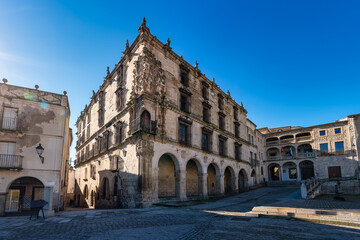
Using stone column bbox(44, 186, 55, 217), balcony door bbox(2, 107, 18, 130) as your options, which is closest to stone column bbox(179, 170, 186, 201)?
stone column bbox(44, 186, 55, 217)

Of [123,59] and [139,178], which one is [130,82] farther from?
[139,178]

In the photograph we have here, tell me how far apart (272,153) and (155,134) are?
3857 cm

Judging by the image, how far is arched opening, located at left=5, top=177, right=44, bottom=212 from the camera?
17641mm

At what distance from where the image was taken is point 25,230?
8.05 meters

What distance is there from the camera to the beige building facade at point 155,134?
59.5ft

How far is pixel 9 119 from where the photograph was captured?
15703 mm

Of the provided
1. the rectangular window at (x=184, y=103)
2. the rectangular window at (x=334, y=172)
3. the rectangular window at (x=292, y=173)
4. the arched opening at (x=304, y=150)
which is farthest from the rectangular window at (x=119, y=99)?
the rectangular window at (x=292, y=173)

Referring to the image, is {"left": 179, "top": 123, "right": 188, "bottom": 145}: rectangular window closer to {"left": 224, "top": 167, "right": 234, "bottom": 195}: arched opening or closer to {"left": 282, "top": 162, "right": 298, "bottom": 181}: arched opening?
{"left": 224, "top": 167, "right": 234, "bottom": 195}: arched opening

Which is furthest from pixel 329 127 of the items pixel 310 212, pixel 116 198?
pixel 116 198

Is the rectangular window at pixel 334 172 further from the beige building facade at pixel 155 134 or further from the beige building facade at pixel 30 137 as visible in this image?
the beige building facade at pixel 30 137

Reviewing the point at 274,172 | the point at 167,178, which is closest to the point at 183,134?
the point at 167,178

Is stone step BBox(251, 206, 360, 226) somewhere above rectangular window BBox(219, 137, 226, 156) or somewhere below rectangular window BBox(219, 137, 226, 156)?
below

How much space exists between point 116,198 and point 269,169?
1539 inches

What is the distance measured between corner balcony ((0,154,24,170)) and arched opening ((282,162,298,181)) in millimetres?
45031
